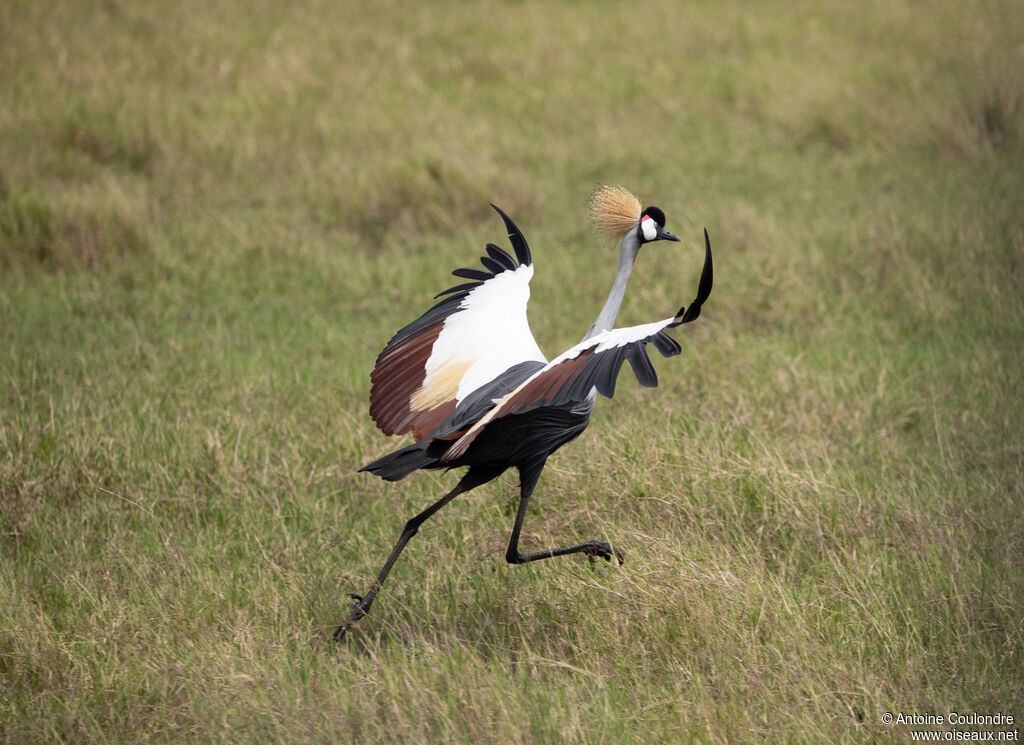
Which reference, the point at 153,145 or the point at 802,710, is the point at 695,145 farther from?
the point at 802,710

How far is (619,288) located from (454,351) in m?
0.54

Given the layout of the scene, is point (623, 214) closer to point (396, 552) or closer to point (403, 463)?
point (403, 463)

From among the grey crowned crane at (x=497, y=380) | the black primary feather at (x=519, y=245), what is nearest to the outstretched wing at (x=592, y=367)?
the grey crowned crane at (x=497, y=380)

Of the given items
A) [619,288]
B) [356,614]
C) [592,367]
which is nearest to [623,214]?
[619,288]

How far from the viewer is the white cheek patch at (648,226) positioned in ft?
10.5

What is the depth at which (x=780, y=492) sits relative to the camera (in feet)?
11.4

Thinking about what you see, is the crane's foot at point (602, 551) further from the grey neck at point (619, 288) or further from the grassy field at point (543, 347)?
the grey neck at point (619, 288)

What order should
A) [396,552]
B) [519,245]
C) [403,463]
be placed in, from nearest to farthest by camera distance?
1. [403,463]
2. [396,552]
3. [519,245]

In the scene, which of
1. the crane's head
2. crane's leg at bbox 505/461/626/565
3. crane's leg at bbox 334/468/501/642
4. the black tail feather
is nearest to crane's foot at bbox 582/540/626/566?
crane's leg at bbox 505/461/626/565

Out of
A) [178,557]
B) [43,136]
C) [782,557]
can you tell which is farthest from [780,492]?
[43,136]

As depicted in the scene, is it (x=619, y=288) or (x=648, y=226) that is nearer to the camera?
(x=619, y=288)

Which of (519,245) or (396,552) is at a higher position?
(519,245)

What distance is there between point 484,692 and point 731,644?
2.13ft

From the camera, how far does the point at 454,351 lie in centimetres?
326
